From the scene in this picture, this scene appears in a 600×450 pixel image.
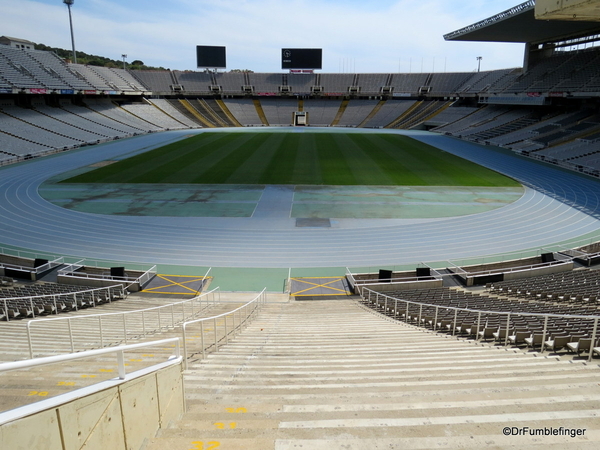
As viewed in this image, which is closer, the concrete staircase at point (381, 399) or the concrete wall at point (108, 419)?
the concrete wall at point (108, 419)

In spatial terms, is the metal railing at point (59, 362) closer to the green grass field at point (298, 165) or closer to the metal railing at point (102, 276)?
the metal railing at point (102, 276)

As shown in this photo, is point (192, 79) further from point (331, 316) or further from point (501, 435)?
point (501, 435)

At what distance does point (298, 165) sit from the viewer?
43.2 m

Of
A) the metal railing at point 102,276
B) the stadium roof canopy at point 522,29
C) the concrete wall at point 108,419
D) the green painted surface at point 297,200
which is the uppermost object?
the stadium roof canopy at point 522,29

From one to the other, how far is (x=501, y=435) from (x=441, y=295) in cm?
1198

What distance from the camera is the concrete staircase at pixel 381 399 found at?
3785 mm

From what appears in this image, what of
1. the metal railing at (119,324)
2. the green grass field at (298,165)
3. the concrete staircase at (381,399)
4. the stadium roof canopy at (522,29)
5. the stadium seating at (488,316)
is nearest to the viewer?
the concrete staircase at (381,399)

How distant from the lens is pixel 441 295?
15398 mm

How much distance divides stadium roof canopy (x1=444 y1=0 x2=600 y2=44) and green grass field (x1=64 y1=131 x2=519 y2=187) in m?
16.4

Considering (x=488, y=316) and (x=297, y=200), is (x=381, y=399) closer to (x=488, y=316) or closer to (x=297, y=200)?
(x=488, y=316)

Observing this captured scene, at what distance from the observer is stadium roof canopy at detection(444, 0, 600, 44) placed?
4772 centimetres

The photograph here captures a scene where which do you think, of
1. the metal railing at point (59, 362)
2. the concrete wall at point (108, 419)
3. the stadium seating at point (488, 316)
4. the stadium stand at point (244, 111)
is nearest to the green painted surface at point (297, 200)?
the stadium seating at point (488, 316)

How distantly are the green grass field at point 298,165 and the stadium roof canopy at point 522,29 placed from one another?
53.8ft

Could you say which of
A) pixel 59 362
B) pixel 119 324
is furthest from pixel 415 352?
pixel 119 324
